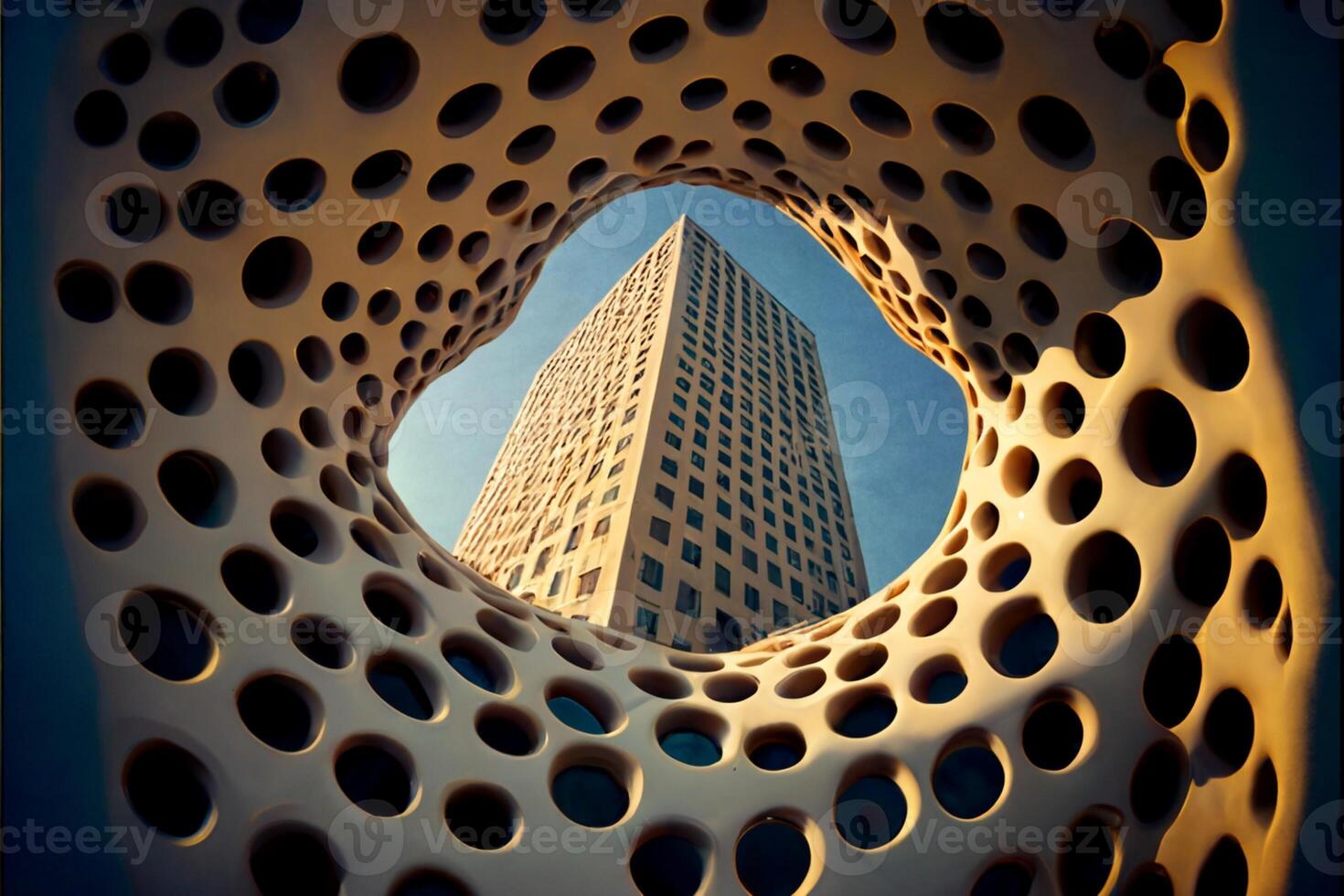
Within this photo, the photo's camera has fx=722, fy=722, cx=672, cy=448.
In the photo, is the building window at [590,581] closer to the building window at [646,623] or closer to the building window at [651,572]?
the building window at [651,572]

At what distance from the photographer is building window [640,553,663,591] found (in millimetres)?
34000

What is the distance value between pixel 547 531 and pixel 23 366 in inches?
1348

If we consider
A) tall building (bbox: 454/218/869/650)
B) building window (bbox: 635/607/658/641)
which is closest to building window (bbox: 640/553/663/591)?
tall building (bbox: 454/218/869/650)

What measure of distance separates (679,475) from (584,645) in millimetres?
23699

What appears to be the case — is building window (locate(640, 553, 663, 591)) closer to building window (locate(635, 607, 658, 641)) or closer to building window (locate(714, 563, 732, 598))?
building window (locate(635, 607, 658, 641))

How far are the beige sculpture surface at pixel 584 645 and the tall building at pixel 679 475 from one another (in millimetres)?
17546

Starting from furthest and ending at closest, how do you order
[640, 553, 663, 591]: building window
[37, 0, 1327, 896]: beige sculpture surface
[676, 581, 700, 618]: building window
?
[676, 581, 700, 618]: building window
[640, 553, 663, 591]: building window
[37, 0, 1327, 896]: beige sculpture surface

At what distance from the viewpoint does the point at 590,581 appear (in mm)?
34531

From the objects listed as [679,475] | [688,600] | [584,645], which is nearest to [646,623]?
[688,600]

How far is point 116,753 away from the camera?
377 inches

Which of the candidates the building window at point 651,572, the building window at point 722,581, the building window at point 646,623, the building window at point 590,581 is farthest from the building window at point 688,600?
the building window at point 590,581

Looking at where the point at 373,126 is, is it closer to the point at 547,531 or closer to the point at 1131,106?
the point at 1131,106

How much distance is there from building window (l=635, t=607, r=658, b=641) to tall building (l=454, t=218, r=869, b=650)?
95 millimetres

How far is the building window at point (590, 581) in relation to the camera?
34094mm
